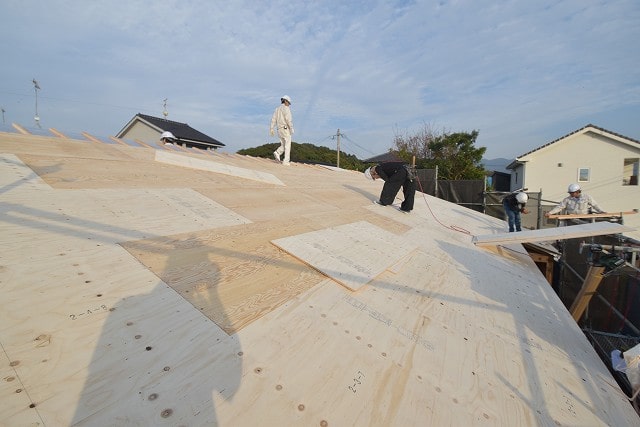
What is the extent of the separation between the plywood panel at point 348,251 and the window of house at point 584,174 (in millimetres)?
18136

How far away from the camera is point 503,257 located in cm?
375

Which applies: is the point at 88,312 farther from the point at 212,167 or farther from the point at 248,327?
the point at 212,167

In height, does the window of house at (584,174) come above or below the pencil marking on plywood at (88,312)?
above

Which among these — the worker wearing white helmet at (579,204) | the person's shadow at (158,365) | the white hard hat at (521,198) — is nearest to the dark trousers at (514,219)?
the white hard hat at (521,198)

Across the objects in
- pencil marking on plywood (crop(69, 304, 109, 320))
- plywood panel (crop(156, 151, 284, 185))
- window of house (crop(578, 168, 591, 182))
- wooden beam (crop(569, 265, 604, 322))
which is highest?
window of house (crop(578, 168, 591, 182))

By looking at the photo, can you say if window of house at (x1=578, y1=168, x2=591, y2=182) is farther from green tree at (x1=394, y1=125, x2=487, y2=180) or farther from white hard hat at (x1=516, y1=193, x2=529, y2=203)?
white hard hat at (x1=516, y1=193, x2=529, y2=203)

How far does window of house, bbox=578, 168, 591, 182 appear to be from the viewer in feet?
50.9

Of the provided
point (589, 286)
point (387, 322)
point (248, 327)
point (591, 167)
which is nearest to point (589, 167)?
→ point (591, 167)

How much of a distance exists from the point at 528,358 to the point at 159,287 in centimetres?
222

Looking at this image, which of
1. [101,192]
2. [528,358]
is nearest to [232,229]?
[101,192]

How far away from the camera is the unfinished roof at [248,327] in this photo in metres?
1.05

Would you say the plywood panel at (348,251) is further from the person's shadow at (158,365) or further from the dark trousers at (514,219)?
the dark trousers at (514,219)

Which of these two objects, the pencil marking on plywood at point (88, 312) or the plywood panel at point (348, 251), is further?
the plywood panel at point (348, 251)

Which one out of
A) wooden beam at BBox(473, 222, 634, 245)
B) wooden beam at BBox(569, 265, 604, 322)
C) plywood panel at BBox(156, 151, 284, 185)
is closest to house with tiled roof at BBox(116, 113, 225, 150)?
plywood panel at BBox(156, 151, 284, 185)
